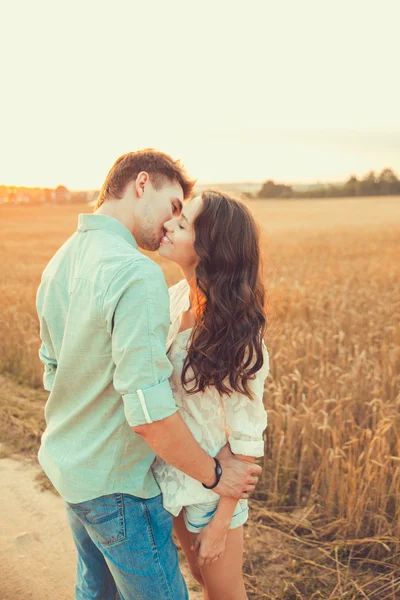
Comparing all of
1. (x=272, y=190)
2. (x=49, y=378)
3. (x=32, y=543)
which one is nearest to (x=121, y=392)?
(x=49, y=378)

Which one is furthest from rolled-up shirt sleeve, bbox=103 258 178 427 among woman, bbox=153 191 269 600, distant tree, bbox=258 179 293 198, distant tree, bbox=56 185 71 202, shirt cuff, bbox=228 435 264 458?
distant tree, bbox=258 179 293 198

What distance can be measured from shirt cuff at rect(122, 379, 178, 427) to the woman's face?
1.90 ft

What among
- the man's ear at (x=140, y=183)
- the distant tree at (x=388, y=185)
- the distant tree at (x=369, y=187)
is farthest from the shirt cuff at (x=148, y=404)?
the distant tree at (x=388, y=185)

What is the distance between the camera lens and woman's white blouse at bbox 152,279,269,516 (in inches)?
77.2

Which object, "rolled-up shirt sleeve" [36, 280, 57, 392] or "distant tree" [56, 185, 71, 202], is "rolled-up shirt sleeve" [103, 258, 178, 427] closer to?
"rolled-up shirt sleeve" [36, 280, 57, 392]

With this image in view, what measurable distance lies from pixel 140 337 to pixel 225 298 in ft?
1.49

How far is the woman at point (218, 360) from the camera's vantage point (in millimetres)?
1945

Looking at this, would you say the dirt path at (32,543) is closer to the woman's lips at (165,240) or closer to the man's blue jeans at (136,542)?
the man's blue jeans at (136,542)

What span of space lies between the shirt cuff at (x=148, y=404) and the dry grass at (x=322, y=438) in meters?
0.75

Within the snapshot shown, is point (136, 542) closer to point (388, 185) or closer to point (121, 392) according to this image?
point (121, 392)

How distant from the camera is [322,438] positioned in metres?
4.09

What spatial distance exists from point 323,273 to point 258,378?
10456mm

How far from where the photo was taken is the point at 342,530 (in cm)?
346

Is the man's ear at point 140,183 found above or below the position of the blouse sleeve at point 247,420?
above
